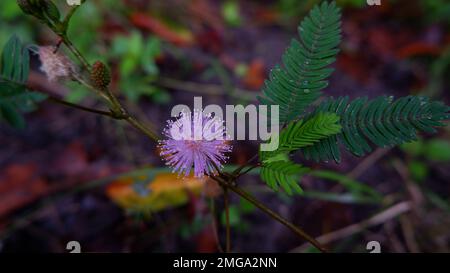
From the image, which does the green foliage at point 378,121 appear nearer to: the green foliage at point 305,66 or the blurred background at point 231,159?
the green foliage at point 305,66

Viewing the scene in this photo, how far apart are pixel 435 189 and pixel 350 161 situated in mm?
497

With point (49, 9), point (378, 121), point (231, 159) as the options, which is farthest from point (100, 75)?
point (231, 159)

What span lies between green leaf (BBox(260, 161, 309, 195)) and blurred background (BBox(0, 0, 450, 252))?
0.44 m

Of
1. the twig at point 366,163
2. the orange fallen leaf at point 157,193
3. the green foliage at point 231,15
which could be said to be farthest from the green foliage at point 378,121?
the green foliage at point 231,15

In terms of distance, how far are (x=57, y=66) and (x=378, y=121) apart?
98 cm

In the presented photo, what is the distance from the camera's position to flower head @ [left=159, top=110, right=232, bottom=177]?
119cm

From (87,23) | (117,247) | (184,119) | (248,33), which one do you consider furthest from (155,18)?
(184,119)

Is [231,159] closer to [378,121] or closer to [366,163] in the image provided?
[366,163]

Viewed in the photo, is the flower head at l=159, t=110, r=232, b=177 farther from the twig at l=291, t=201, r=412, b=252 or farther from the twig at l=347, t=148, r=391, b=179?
the twig at l=347, t=148, r=391, b=179

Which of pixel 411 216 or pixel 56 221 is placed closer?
pixel 56 221

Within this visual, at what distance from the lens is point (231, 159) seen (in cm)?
222

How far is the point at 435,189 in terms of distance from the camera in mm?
2299

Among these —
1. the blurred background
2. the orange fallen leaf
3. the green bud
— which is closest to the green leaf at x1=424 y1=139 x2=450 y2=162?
the blurred background
